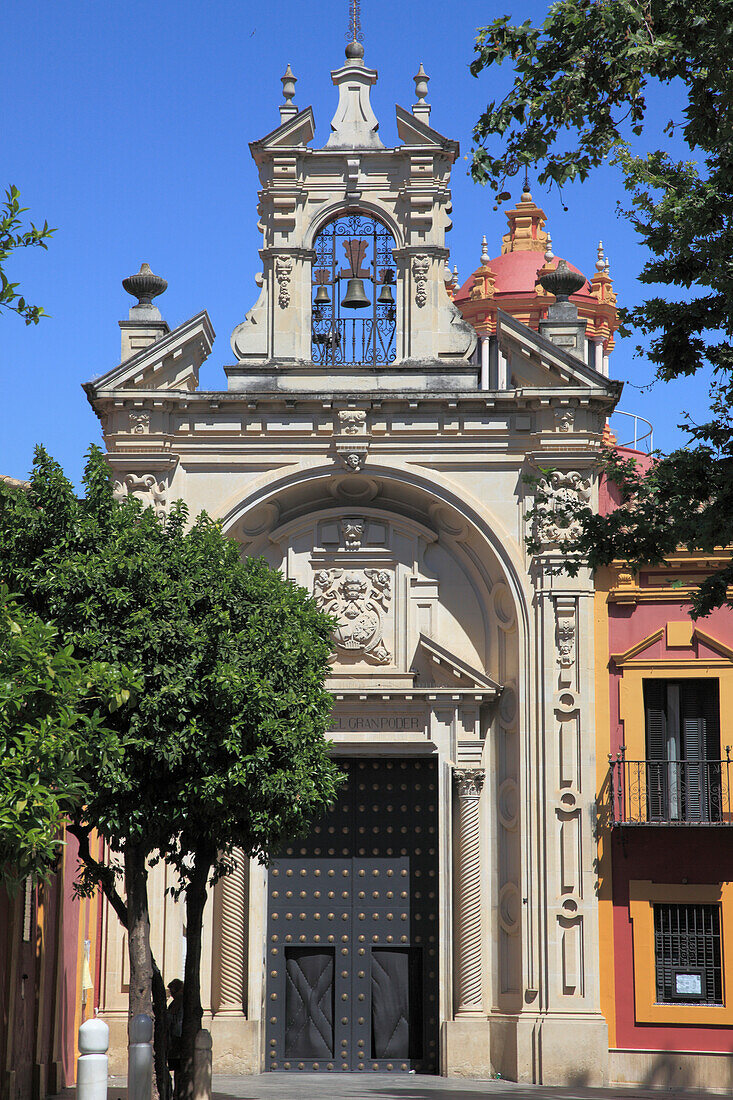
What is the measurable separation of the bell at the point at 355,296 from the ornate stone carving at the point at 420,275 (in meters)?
1.01

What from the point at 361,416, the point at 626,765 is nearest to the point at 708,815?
the point at 626,765

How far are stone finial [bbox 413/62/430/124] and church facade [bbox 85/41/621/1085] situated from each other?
0.03 meters

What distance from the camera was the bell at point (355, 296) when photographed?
24844 mm

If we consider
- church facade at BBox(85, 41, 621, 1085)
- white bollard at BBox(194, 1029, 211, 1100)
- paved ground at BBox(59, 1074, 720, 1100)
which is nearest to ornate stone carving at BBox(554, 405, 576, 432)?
church facade at BBox(85, 41, 621, 1085)

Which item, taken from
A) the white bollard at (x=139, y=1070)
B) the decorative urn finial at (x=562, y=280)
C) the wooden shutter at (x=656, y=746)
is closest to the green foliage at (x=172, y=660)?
the white bollard at (x=139, y=1070)

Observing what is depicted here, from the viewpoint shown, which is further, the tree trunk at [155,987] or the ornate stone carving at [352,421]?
the ornate stone carving at [352,421]

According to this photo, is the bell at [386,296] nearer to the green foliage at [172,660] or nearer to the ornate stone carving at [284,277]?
the ornate stone carving at [284,277]

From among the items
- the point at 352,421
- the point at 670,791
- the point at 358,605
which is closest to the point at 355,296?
the point at 352,421

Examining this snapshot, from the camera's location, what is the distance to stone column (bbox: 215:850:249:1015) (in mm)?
22391

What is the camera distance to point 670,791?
2239 centimetres

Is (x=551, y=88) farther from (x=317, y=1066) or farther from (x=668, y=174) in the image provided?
(x=317, y=1066)

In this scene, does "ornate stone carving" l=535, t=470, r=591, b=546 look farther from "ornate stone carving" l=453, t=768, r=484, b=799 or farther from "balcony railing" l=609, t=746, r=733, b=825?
"ornate stone carving" l=453, t=768, r=484, b=799

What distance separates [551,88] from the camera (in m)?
13.5

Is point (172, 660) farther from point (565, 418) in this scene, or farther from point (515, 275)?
point (515, 275)
